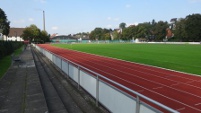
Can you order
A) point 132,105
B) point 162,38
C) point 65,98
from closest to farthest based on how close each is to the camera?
point 132,105
point 65,98
point 162,38

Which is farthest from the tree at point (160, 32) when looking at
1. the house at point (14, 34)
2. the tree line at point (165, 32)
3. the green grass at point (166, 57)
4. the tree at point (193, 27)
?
the house at point (14, 34)

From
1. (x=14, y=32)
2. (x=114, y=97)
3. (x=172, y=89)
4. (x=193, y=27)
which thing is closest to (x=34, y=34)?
(x=14, y=32)

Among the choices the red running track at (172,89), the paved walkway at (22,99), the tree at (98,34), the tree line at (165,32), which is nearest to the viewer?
the paved walkway at (22,99)

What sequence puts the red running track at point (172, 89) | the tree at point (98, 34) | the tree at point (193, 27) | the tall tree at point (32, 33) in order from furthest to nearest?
1. the tree at point (98, 34)
2. the tall tree at point (32, 33)
3. the tree at point (193, 27)
4. the red running track at point (172, 89)

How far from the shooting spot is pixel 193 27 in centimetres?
8294

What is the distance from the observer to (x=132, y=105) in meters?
4.57

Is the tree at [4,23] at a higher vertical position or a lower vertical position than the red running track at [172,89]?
higher

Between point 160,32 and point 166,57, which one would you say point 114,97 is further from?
point 160,32

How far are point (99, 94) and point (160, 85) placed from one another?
4550mm

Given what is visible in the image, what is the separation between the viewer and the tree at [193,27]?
81.3 metres

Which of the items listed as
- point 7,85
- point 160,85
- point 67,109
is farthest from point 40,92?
point 160,85

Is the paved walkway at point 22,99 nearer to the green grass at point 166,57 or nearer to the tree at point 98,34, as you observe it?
the green grass at point 166,57

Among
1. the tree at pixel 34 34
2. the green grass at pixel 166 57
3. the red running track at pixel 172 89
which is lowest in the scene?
the red running track at pixel 172 89

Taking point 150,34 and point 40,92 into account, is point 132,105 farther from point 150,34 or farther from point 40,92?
point 150,34
